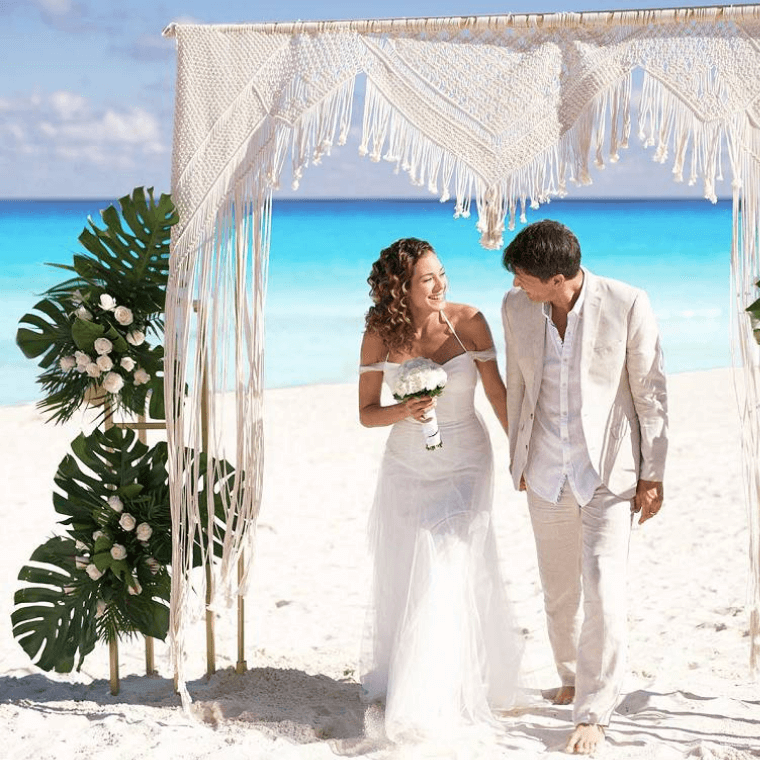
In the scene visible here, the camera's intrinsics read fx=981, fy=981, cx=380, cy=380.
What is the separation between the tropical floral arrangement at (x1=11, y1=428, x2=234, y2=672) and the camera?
3510mm

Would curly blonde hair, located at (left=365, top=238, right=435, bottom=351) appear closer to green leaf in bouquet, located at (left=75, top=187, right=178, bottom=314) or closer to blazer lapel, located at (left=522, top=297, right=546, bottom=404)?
blazer lapel, located at (left=522, top=297, right=546, bottom=404)

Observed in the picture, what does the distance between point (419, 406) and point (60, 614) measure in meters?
1.51

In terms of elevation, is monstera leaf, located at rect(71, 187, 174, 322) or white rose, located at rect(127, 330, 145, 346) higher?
monstera leaf, located at rect(71, 187, 174, 322)

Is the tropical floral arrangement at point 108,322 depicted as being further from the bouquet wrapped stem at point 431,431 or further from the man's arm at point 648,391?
the man's arm at point 648,391

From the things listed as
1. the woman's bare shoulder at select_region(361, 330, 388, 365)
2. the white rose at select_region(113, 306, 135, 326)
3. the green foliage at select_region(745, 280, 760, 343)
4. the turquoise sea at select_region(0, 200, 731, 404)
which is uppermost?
the turquoise sea at select_region(0, 200, 731, 404)

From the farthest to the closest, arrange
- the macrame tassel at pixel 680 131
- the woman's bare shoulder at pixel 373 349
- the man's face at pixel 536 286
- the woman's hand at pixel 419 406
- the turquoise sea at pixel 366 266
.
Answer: the turquoise sea at pixel 366 266, the woman's bare shoulder at pixel 373 349, the woman's hand at pixel 419 406, the man's face at pixel 536 286, the macrame tassel at pixel 680 131

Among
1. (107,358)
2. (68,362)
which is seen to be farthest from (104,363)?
(68,362)

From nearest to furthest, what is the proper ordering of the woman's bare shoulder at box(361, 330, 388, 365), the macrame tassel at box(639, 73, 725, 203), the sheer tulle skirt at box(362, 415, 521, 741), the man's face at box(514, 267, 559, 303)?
the macrame tassel at box(639, 73, 725, 203), the man's face at box(514, 267, 559, 303), the sheer tulle skirt at box(362, 415, 521, 741), the woman's bare shoulder at box(361, 330, 388, 365)

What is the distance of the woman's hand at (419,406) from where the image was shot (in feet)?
10.8

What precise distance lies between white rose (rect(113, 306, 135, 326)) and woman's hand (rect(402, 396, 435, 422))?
3.32 ft

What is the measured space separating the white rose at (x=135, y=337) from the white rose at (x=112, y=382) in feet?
0.42

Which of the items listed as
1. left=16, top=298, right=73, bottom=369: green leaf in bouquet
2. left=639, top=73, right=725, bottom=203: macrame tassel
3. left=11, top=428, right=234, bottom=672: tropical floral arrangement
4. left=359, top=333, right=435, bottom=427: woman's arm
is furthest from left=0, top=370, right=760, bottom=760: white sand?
left=639, top=73, right=725, bottom=203: macrame tassel

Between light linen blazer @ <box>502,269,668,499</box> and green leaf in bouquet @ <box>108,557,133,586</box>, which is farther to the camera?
green leaf in bouquet @ <box>108,557,133,586</box>

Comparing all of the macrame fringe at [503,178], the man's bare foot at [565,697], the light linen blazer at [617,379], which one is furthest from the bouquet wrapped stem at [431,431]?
the man's bare foot at [565,697]
